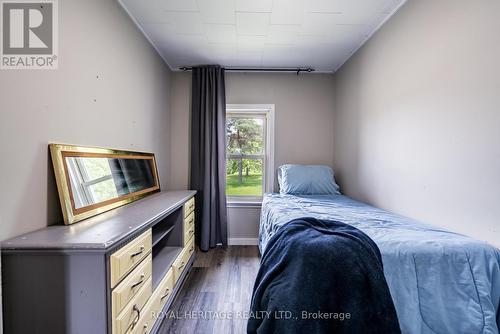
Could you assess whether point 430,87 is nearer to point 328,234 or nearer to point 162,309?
point 328,234

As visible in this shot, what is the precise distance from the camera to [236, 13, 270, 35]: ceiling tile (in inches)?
77.9

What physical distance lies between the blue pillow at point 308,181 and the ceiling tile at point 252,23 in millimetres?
1620

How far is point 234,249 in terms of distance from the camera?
10.0 feet

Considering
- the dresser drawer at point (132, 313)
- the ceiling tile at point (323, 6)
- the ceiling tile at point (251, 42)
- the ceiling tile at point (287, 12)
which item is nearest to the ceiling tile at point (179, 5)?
the ceiling tile at point (251, 42)

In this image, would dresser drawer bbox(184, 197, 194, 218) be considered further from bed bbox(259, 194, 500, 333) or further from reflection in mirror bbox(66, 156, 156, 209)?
bed bbox(259, 194, 500, 333)

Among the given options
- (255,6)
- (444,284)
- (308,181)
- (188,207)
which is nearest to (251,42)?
Answer: (255,6)

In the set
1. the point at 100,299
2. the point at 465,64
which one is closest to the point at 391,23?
the point at 465,64

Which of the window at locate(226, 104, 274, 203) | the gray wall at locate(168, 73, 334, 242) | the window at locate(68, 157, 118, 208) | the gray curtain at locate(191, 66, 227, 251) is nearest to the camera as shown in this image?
the window at locate(68, 157, 118, 208)

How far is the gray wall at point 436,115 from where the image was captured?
1184mm

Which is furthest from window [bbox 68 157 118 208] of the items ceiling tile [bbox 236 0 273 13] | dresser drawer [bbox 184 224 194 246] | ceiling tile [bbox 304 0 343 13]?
ceiling tile [bbox 304 0 343 13]

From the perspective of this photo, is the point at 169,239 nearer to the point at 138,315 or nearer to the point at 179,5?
the point at 138,315

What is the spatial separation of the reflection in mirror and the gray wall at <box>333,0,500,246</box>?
2257 mm

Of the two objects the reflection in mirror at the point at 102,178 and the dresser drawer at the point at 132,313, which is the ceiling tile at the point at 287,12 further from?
the dresser drawer at the point at 132,313

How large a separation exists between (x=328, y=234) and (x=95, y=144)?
1614 mm
